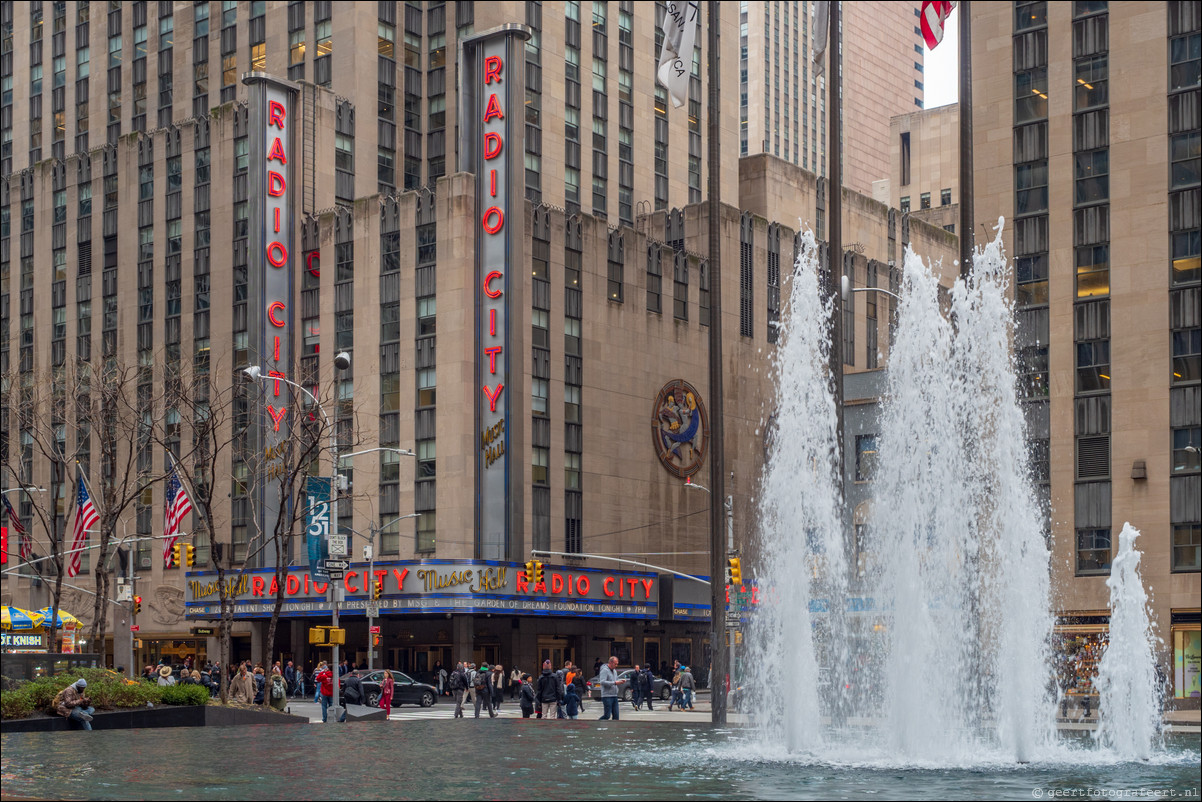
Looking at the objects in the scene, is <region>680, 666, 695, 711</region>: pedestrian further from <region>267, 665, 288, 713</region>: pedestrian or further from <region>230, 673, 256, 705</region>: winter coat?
<region>230, 673, 256, 705</region>: winter coat

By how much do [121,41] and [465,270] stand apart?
43362 millimetres

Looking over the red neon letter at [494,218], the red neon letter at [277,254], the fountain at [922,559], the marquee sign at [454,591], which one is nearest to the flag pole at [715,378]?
the fountain at [922,559]

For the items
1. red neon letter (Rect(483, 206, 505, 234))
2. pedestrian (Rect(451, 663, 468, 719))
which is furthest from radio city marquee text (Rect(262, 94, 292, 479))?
pedestrian (Rect(451, 663, 468, 719))

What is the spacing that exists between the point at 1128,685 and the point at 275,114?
68.7m

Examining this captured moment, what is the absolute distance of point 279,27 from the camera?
3873 inches

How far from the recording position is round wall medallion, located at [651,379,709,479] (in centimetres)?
8812

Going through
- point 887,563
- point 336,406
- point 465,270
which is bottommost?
point 887,563

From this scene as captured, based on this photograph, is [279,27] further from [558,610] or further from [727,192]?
[558,610]

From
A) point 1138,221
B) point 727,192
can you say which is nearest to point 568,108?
point 727,192

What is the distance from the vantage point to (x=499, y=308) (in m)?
79.2

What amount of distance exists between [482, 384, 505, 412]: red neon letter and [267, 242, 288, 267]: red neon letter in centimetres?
1527

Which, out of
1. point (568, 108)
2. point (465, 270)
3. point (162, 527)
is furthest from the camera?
point (568, 108)

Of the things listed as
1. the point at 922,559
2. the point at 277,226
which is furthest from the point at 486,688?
the point at 277,226

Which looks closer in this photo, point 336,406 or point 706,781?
point 706,781
